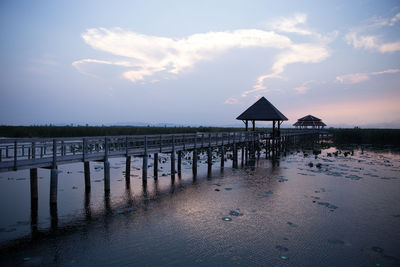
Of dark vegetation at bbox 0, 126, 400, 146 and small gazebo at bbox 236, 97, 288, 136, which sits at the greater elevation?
small gazebo at bbox 236, 97, 288, 136

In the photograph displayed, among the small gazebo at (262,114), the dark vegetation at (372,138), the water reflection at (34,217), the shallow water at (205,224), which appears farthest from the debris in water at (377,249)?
the dark vegetation at (372,138)

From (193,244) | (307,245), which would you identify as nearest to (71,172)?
(193,244)

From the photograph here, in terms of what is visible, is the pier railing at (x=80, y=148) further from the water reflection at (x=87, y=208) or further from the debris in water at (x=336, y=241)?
the debris in water at (x=336, y=241)

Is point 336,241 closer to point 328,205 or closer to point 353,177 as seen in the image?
point 328,205

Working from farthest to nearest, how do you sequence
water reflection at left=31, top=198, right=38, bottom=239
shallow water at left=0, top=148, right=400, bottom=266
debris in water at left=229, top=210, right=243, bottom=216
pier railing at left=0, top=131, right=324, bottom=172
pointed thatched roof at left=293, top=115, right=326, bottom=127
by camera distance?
1. pointed thatched roof at left=293, top=115, right=326, bottom=127
2. debris in water at left=229, top=210, right=243, bottom=216
3. pier railing at left=0, top=131, right=324, bottom=172
4. water reflection at left=31, top=198, right=38, bottom=239
5. shallow water at left=0, top=148, right=400, bottom=266

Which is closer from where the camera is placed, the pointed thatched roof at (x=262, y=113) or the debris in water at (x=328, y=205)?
the debris in water at (x=328, y=205)

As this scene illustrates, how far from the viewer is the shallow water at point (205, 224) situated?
7805mm

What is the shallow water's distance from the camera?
780 centimetres

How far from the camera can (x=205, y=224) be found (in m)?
10.3

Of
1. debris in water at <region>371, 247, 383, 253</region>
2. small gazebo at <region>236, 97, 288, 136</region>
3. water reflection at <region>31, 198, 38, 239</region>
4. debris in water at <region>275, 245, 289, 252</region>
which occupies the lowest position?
debris in water at <region>371, 247, 383, 253</region>

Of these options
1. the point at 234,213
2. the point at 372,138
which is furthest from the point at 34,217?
the point at 372,138

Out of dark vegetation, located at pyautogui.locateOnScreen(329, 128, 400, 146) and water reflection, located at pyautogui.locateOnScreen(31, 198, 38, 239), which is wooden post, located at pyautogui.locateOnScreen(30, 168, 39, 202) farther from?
dark vegetation, located at pyautogui.locateOnScreen(329, 128, 400, 146)

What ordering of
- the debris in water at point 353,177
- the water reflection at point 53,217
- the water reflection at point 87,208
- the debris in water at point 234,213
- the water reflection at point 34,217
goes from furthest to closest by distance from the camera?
the debris in water at point 353,177 → the debris in water at point 234,213 → the water reflection at point 87,208 → the water reflection at point 53,217 → the water reflection at point 34,217

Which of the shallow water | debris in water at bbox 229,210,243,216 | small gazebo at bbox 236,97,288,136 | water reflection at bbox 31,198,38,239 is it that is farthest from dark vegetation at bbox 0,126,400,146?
debris in water at bbox 229,210,243,216
